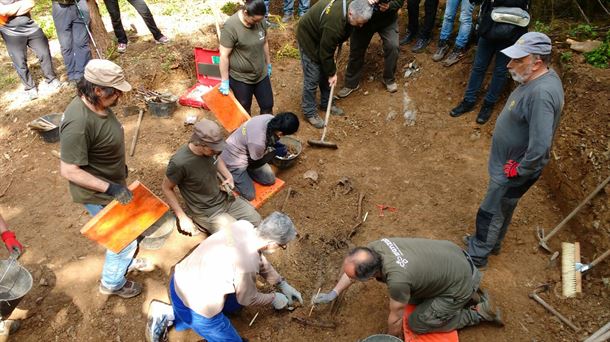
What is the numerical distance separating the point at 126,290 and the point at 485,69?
18.2 ft

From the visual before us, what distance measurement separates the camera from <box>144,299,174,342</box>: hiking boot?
3.72m

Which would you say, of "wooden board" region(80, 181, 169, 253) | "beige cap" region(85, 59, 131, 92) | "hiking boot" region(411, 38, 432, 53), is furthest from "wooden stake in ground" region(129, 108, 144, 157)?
"hiking boot" region(411, 38, 432, 53)

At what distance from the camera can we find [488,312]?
150 inches

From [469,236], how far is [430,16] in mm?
4125

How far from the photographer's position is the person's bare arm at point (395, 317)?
3.40 m

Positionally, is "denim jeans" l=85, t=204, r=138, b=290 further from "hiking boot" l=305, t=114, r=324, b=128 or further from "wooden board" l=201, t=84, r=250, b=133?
"hiking boot" l=305, t=114, r=324, b=128

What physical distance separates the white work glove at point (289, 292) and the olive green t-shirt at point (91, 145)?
71.2 inches

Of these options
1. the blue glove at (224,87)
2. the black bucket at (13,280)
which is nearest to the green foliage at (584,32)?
the blue glove at (224,87)

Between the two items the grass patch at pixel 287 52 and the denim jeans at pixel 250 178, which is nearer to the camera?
the denim jeans at pixel 250 178

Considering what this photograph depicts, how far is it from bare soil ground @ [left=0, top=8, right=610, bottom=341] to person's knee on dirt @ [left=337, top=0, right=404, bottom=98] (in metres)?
0.23

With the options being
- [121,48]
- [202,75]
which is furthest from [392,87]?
[121,48]

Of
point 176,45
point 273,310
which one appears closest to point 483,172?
point 273,310

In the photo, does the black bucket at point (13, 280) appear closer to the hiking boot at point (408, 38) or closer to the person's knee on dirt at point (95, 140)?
the person's knee on dirt at point (95, 140)

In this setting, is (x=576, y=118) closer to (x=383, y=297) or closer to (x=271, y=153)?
(x=383, y=297)
